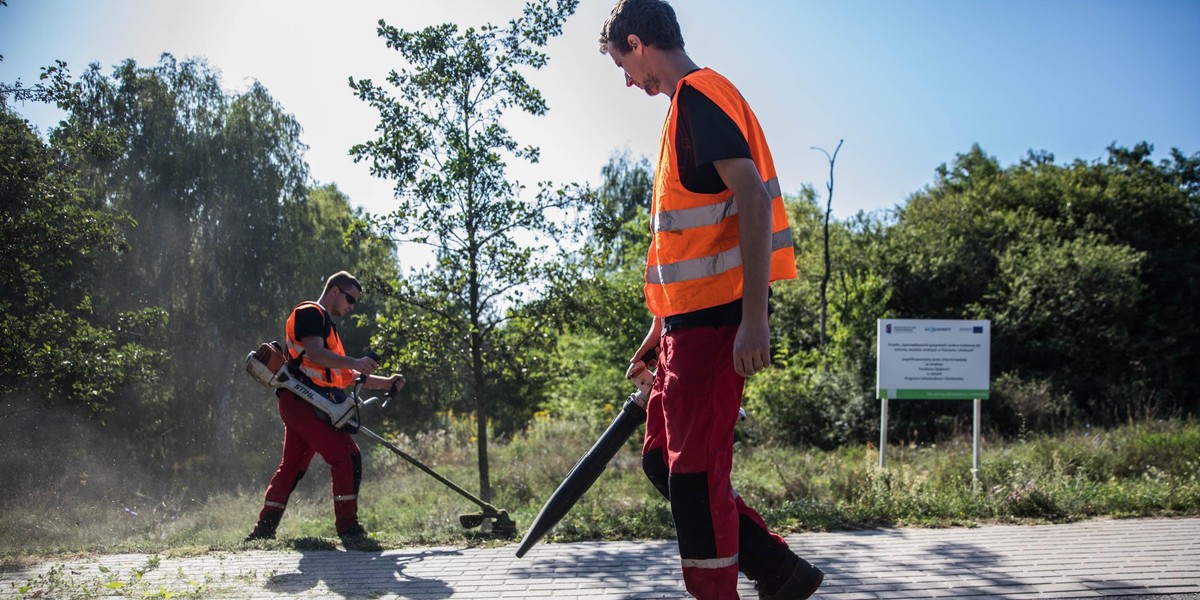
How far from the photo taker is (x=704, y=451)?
285 centimetres

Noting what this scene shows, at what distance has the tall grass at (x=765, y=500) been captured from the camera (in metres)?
6.04

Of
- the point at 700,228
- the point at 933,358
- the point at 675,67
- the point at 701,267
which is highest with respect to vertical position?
the point at 675,67

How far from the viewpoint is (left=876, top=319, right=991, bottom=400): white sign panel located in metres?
9.45

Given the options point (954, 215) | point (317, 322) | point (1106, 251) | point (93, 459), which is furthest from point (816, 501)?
point (954, 215)

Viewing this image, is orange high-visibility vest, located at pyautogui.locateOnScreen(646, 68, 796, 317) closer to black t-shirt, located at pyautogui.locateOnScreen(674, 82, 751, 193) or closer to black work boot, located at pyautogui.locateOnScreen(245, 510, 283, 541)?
black t-shirt, located at pyautogui.locateOnScreen(674, 82, 751, 193)

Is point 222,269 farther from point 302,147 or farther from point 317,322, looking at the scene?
point 317,322

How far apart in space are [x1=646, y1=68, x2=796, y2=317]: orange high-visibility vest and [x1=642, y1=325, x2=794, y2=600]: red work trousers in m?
0.15

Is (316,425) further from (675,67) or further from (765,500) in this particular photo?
(675,67)

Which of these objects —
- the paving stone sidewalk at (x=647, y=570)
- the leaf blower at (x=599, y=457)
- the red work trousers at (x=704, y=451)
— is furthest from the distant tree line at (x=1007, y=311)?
the red work trousers at (x=704, y=451)

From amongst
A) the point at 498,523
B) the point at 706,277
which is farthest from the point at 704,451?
the point at 498,523

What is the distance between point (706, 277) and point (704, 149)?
0.44m

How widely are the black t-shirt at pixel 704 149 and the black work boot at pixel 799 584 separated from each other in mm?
1054

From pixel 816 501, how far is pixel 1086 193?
22.6m

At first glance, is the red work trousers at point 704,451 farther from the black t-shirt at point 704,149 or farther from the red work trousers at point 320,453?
the red work trousers at point 320,453
